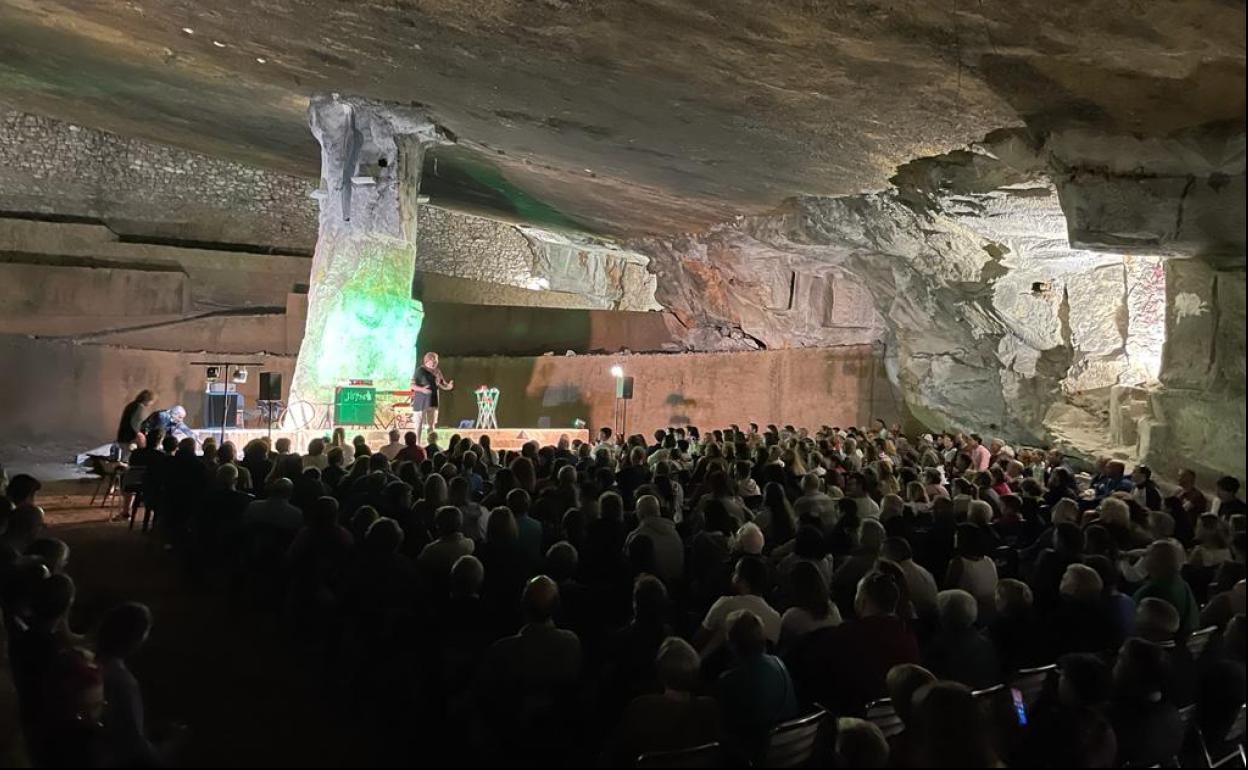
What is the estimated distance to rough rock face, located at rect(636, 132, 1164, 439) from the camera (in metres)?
9.71

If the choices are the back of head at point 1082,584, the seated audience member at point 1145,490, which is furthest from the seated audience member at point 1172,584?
the seated audience member at point 1145,490

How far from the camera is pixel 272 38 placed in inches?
388

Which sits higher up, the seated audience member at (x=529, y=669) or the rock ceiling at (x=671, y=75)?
the rock ceiling at (x=671, y=75)

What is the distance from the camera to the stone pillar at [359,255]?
43.3ft

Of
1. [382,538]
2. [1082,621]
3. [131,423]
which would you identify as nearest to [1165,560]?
[1082,621]

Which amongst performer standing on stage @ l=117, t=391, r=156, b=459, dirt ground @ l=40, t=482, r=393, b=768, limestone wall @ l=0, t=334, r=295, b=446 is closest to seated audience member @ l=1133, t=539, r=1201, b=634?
dirt ground @ l=40, t=482, r=393, b=768

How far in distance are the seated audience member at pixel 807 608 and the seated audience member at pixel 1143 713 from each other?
1173 millimetres

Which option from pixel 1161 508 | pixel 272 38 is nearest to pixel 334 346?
pixel 272 38

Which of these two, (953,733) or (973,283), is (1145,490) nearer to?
(953,733)

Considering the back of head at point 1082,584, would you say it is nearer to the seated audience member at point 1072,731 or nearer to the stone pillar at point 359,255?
the seated audience member at point 1072,731

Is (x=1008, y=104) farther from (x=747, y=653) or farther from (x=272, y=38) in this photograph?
(x=272, y=38)

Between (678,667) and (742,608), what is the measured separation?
38.7 inches

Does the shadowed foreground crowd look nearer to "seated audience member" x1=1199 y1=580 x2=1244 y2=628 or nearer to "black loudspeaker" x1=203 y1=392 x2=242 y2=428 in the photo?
"seated audience member" x1=1199 y1=580 x2=1244 y2=628

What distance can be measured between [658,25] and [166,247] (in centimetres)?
1639
